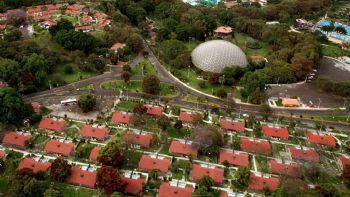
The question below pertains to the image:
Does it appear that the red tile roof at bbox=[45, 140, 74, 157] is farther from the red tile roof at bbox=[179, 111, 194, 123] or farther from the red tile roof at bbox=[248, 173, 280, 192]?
the red tile roof at bbox=[248, 173, 280, 192]

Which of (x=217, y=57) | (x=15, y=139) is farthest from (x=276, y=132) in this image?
(x=15, y=139)

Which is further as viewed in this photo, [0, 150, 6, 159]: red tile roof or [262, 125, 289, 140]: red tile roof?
[262, 125, 289, 140]: red tile roof

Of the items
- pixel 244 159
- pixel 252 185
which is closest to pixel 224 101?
pixel 244 159

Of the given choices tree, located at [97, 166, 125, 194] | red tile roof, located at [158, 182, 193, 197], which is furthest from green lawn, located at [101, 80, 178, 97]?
tree, located at [97, 166, 125, 194]

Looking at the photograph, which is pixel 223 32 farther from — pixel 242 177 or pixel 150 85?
pixel 242 177

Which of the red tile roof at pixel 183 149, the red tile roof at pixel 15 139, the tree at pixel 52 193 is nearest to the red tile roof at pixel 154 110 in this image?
the red tile roof at pixel 183 149

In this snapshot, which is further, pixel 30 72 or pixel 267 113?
pixel 30 72

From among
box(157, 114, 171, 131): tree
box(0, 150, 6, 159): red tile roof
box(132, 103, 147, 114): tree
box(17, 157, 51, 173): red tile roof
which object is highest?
box(132, 103, 147, 114): tree

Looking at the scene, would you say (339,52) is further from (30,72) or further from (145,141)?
(30,72)
